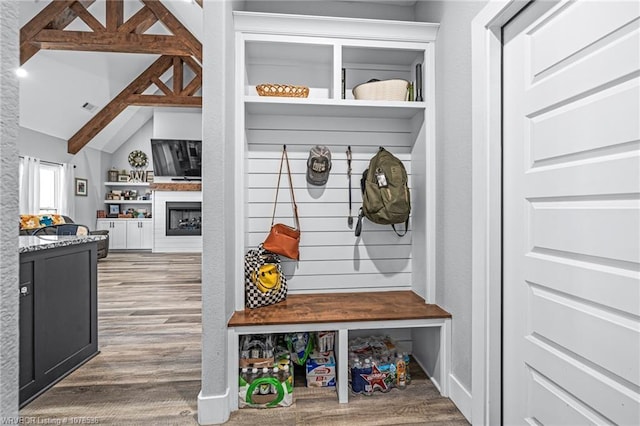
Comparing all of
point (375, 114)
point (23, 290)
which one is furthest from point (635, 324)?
point (23, 290)

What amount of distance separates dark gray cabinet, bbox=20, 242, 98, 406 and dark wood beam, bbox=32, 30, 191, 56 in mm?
3875

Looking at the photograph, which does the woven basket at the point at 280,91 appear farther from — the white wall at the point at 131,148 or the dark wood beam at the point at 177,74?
the white wall at the point at 131,148

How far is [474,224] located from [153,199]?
767cm

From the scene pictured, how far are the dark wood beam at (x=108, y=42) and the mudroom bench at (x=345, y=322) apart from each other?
480 centimetres

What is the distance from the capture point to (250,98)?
207 centimetres

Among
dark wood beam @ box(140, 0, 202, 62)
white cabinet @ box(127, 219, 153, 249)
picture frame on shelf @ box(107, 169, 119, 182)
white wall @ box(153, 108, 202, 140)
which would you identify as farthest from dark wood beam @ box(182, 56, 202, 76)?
white cabinet @ box(127, 219, 153, 249)

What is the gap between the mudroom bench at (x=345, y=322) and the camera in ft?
6.14

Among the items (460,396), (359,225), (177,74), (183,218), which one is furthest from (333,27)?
(183,218)

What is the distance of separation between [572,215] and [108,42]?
592 centimetres

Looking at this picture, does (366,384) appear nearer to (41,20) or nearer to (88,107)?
(41,20)

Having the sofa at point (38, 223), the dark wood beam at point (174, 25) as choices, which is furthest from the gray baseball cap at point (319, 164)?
the sofa at point (38, 223)

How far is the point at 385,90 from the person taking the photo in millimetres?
2215

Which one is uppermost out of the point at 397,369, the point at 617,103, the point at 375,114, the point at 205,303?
the point at 375,114

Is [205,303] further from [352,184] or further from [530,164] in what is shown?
[530,164]
